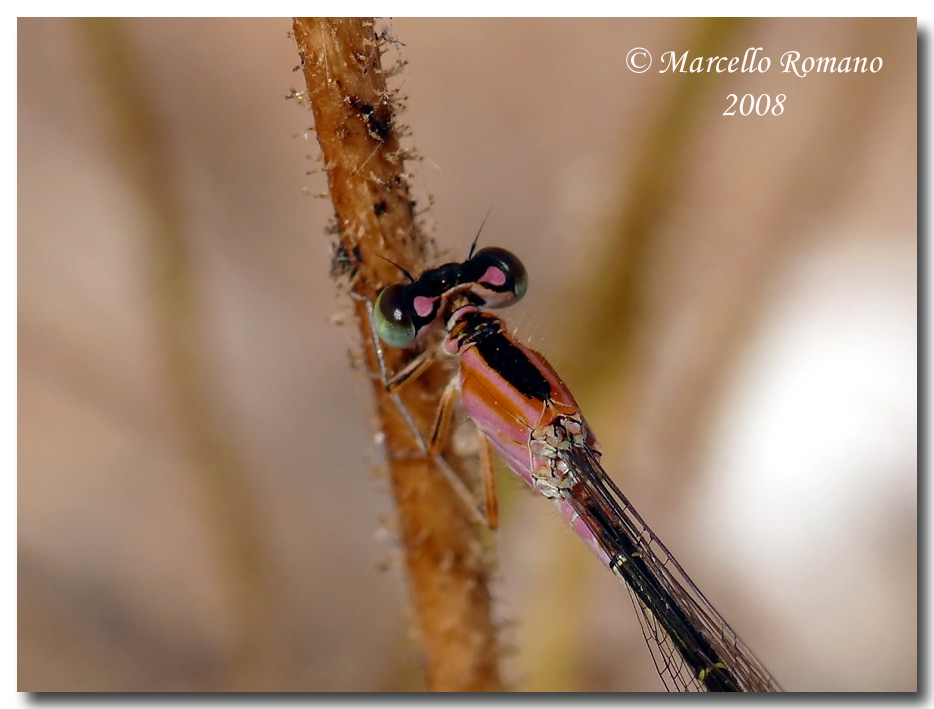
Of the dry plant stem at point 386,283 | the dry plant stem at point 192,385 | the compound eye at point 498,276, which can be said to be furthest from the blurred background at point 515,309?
the dry plant stem at point 386,283

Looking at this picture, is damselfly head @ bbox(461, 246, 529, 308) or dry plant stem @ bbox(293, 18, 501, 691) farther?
damselfly head @ bbox(461, 246, 529, 308)

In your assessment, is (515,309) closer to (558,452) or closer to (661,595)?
(558,452)

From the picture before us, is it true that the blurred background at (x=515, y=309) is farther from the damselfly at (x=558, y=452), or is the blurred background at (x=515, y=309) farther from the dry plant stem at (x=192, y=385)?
the damselfly at (x=558, y=452)

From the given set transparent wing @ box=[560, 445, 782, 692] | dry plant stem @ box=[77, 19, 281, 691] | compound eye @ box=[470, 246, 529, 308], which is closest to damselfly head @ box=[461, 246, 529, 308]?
compound eye @ box=[470, 246, 529, 308]

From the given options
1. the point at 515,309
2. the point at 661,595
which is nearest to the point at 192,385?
the point at 515,309

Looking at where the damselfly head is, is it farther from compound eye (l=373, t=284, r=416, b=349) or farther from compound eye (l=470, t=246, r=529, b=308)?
compound eye (l=373, t=284, r=416, b=349)
